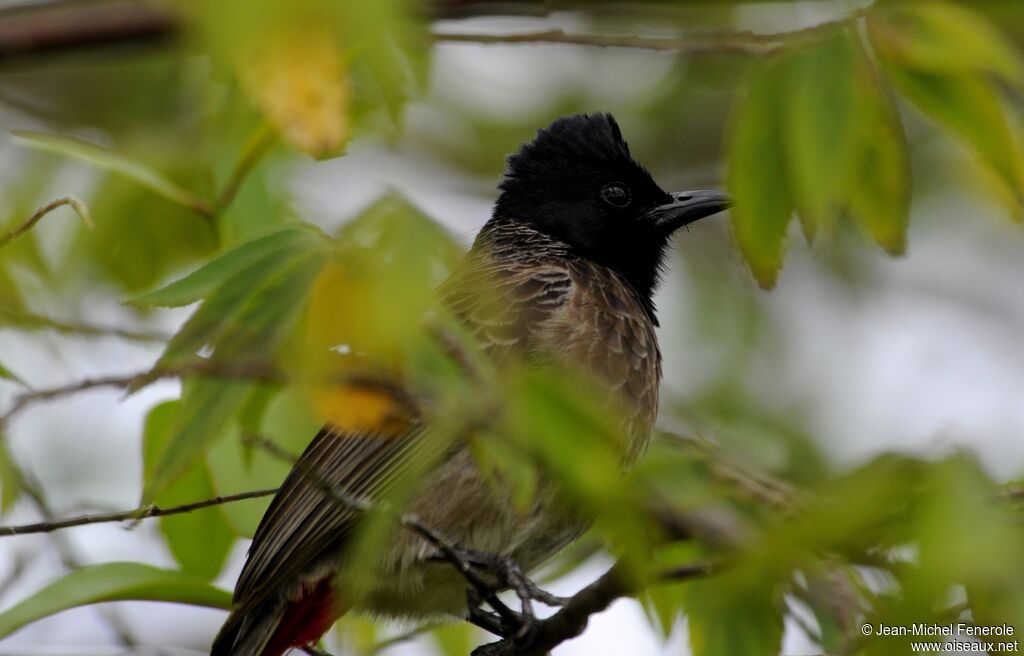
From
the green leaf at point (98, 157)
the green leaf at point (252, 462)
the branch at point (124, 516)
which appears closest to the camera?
the branch at point (124, 516)

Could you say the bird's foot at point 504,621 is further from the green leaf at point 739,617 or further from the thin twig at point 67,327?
the thin twig at point 67,327

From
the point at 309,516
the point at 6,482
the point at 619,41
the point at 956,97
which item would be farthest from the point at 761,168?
the point at 6,482

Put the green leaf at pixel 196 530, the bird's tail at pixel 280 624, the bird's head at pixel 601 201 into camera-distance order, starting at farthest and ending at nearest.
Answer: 1. the bird's head at pixel 601 201
2. the bird's tail at pixel 280 624
3. the green leaf at pixel 196 530

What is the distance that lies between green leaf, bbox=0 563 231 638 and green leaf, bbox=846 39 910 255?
1496mm

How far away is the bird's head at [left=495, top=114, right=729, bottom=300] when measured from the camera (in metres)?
3.90

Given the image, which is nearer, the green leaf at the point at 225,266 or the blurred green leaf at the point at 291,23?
the blurred green leaf at the point at 291,23

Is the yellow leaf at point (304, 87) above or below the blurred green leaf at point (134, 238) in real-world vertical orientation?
above

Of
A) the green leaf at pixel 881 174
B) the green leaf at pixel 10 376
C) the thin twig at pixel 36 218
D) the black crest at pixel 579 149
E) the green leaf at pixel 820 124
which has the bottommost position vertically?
the black crest at pixel 579 149

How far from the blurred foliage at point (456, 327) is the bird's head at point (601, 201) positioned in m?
0.51

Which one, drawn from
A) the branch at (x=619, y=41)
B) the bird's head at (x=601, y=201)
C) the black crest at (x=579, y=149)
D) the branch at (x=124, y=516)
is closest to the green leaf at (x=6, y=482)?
the branch at (x=124, y=516)

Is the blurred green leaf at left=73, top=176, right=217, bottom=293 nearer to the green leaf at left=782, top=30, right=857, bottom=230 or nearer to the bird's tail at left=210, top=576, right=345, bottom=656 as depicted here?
the bird's tail at left=210, top=576, right=345, bottom=656

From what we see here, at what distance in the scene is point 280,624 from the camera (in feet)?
10.4

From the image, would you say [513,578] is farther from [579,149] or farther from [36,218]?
[579,149]

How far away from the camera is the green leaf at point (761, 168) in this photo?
7.21ft
